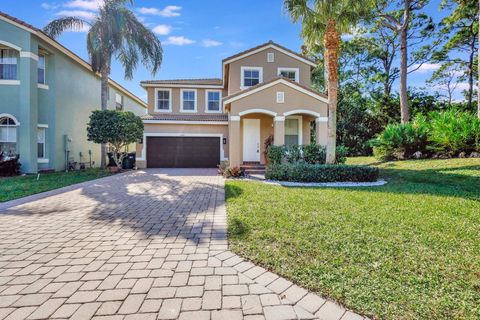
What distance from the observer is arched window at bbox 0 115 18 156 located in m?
13.5

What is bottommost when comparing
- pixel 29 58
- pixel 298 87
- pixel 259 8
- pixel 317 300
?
pixel 317 300

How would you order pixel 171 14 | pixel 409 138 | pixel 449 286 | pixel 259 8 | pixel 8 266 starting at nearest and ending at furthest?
pixel 449 286 < pixel 8 266 < pixel 171 14 < pixel 259 8 < pixel 409 138

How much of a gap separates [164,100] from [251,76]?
23.8ft

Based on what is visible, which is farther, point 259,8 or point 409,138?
point 409,138

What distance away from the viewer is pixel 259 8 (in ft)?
42.0

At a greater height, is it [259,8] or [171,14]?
[259,8]

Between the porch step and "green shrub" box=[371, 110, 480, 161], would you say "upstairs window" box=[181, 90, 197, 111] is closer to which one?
the porch step

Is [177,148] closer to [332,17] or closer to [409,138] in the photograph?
[332,17]

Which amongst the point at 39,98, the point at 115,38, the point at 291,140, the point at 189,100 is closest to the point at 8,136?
the point at 39,98

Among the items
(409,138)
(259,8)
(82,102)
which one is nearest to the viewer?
(259,8)

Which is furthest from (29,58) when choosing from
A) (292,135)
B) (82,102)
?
(292,135)

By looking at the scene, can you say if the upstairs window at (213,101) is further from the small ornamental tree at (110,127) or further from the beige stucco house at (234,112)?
the small ornamental tree at (110,127)

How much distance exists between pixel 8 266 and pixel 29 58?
14.2 metres

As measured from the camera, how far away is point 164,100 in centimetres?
2011
